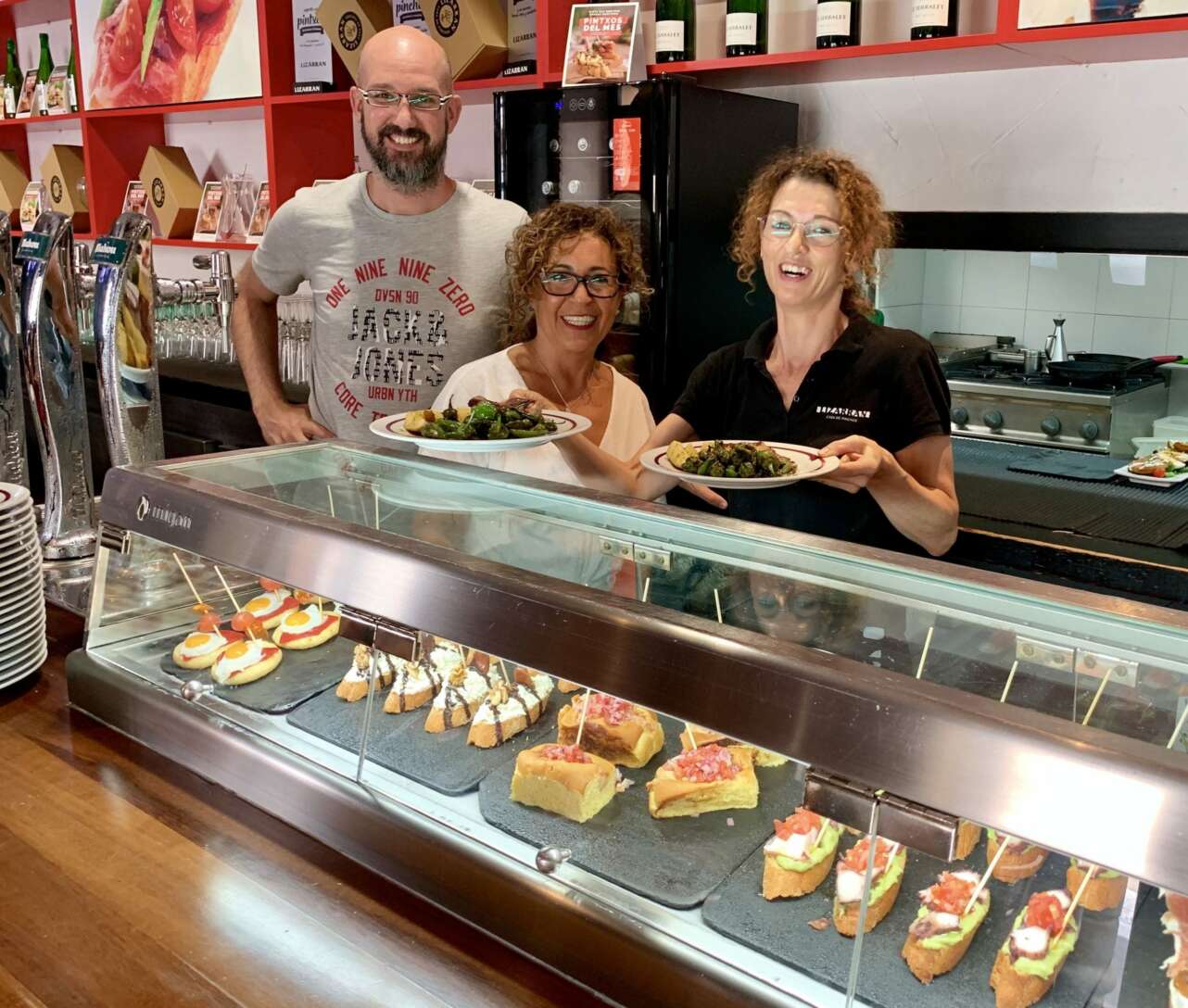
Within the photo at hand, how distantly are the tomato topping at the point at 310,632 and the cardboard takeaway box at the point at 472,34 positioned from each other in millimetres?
2760

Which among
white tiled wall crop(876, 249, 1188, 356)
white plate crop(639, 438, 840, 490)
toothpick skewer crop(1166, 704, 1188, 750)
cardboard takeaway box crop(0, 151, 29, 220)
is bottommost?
toothpick skewer crop(1166, 704, 1188, 750)

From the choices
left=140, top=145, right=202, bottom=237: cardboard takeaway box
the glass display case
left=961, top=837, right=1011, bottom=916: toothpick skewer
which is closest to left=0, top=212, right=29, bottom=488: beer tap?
the glass display case

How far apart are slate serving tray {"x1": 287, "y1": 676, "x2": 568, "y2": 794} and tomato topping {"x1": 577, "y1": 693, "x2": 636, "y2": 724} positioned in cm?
6

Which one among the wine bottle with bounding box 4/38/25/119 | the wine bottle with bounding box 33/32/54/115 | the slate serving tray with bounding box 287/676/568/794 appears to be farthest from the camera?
the wine bottle with bounding box 4/38/25/119

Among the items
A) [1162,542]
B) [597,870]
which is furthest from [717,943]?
[1162,542]

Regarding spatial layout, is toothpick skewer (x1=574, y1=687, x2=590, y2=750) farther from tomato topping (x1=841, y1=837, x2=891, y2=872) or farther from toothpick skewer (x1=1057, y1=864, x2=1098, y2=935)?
toothpick skewer (x1=1057, y1=864, x2=1098, y2=935)

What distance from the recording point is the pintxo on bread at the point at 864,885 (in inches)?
39.5

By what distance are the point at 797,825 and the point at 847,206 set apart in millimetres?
1360

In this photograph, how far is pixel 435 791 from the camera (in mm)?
1345

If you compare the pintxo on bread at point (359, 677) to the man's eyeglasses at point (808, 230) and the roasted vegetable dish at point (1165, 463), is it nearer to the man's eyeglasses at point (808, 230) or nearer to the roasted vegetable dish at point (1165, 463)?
the man's eyeglasses at point (808, 230)

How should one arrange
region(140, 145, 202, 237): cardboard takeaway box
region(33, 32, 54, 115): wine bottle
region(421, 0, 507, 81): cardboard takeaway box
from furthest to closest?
1. region(33, 32, 54, 115): wine bottle
2. region(140, 145, 202, 237): cardboard takeaway box
3. region(421, 0, 507, 81): cardboard takeaway box

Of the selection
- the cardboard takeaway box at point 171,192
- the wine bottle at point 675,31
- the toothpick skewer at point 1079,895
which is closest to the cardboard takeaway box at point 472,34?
the wine bottle at point 675,31

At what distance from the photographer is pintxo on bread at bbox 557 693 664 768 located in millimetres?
1227

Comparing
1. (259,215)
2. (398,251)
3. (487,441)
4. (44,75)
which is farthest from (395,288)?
(44,75)
